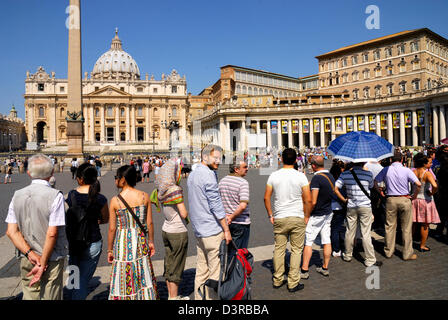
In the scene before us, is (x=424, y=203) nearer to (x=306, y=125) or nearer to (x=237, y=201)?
(x=237, y=201)

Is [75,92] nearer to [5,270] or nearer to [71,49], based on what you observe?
[71,49]

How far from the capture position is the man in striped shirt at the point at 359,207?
5.47 meters

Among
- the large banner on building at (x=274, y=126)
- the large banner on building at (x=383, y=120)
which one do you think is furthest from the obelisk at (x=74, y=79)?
the large banner on building at (x=383, y=120)

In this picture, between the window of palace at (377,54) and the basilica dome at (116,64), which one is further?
the basilica dome at (116,64)

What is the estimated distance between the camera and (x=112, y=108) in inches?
3969

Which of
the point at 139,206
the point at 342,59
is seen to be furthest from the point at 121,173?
the point at 342,59

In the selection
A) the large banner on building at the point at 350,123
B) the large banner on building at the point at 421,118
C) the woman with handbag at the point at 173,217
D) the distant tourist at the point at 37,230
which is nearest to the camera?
the distant tourist at the point at 37,230

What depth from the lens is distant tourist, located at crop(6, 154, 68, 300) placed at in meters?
3.19

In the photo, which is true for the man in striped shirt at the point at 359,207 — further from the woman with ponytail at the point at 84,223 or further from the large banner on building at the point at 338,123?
the large banner on building at the point at 338,123

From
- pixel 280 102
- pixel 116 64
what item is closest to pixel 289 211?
pixel 280 102

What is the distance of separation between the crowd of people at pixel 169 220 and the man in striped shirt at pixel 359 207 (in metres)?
0.02

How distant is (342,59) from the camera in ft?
240

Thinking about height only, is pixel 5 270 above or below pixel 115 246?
below
